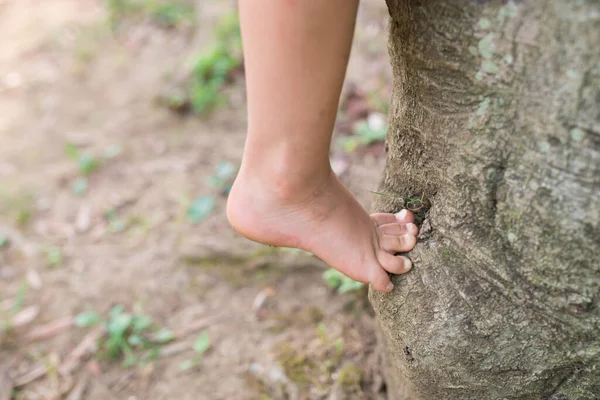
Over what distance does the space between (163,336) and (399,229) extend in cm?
113

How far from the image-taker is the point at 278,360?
1.74 metres

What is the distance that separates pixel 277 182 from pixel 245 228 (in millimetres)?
141

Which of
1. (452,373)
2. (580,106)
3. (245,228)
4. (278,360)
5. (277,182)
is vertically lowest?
(278,360)

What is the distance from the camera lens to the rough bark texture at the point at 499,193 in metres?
0.81

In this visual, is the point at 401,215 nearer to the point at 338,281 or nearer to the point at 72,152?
the point at 338,281

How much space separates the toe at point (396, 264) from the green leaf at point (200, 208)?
4.57 feet

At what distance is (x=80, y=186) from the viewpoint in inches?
107

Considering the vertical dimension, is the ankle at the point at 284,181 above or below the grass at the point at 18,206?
above

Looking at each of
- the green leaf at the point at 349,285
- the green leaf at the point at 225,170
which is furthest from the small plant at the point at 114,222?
the green leaf at the point at 349,285

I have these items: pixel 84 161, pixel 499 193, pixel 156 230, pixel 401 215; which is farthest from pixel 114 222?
pixel 499 193

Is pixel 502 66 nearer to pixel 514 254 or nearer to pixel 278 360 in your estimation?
pixel 514 254

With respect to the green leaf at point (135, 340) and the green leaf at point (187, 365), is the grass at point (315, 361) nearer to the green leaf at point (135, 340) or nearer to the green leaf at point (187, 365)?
the green leaf at point (187, 365)

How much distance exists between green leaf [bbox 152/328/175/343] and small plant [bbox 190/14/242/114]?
1416 millimetres

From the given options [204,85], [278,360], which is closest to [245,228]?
[278,360]
